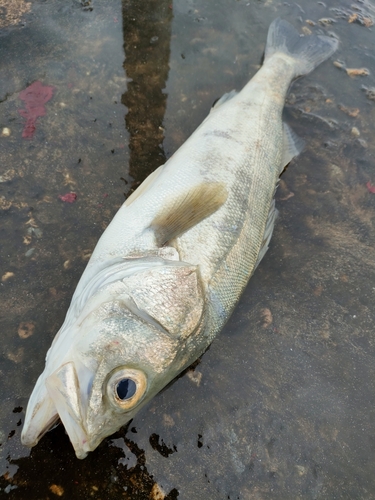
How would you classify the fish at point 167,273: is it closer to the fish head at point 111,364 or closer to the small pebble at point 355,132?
the fish head at point 111,364

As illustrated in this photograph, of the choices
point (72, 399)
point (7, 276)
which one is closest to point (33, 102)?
point (7, 276)

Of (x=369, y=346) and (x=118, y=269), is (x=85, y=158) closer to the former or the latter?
(x=118, y=269)

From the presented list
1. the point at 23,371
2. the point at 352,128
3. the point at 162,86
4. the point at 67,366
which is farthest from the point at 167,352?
the point at 352,128

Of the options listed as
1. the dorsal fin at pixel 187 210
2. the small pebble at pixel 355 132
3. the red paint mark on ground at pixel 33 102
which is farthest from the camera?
the small pebble at pixel 355 132

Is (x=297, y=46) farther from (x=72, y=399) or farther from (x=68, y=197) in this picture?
(x=72, y=399)

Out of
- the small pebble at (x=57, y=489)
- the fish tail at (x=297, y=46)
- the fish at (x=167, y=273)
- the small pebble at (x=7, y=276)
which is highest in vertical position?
the fish tail at (x=297, y=46)

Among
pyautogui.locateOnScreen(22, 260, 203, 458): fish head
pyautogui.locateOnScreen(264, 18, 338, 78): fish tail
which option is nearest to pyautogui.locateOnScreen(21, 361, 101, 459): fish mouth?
pyautogui.locateOnScreen(22, 260, 203, 458): fish head

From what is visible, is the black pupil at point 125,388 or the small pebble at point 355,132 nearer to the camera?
the black pupil at point 125,388

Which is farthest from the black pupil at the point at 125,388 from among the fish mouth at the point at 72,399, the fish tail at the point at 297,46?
the fish tail at the point at 297,46
